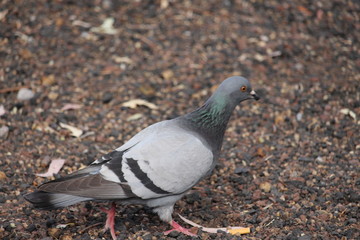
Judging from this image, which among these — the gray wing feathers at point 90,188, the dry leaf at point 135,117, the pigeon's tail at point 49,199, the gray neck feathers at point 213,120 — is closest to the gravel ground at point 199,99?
the dry leaf at point 135,117

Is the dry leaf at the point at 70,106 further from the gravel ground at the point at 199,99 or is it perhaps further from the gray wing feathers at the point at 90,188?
the gray wing feathers at the point at 90,188

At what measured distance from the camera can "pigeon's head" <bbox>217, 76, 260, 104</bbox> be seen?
5.21 m

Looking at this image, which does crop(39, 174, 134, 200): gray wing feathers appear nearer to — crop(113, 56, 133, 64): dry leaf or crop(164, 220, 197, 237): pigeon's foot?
crop(164, 220, 197, 237): pigeon's foot

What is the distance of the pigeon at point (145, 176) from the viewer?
15.0ft

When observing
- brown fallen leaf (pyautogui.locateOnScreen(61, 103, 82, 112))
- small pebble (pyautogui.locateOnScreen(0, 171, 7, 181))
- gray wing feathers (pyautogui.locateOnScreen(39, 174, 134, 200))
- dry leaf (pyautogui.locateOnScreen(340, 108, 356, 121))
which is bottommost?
brown fallen leaf (pyautogui.locateOnScreen(61, 103, 82, 112))

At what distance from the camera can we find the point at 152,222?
5164mm

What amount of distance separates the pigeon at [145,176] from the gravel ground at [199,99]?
34 centimetres

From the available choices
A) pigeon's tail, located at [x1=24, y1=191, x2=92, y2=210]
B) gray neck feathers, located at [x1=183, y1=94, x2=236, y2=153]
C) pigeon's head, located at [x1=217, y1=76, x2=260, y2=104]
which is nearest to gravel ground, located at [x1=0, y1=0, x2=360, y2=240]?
pigeon's tail, located at [x1=24, y1=191, x2=92, y2=210]

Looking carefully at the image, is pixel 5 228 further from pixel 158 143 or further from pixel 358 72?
pixel 358 72

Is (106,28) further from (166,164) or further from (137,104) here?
(166,164)

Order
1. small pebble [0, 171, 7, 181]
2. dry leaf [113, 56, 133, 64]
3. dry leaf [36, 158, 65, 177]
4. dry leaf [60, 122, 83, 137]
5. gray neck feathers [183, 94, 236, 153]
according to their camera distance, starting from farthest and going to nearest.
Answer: dry leaf [113, 56, 133, 64], dry leaf [60, 122, 83, 137], dry leaf [36, 158, 65, 177], small pebble [0, 171, 7, 181], gray neck feathers [183, 94, 236, 153]

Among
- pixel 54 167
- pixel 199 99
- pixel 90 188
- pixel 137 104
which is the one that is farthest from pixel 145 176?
pixel 199 99

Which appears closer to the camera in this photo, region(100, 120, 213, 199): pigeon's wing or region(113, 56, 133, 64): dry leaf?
region(100, 120, 213, 199): pigeon's wing

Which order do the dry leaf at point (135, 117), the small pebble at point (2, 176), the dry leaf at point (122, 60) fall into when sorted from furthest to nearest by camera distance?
the dry leaf at point (122, 60) → the dry leaf at point (135, 117) → the small pebble at point (2, 176)
